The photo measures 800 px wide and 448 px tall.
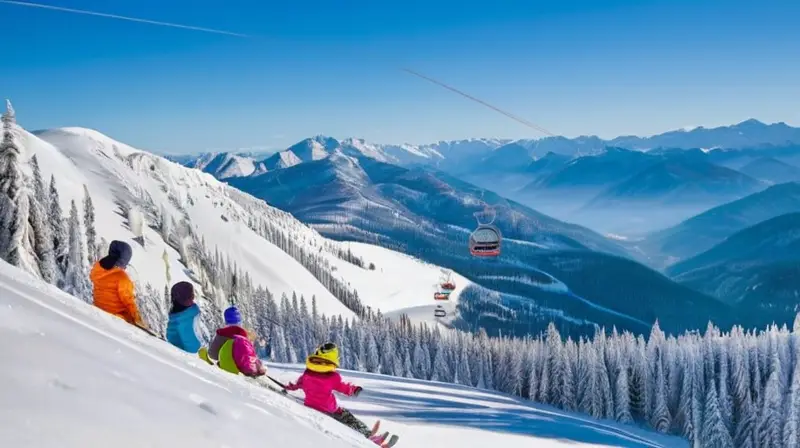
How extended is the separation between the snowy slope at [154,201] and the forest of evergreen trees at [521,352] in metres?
4.09

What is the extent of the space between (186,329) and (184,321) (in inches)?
6.7

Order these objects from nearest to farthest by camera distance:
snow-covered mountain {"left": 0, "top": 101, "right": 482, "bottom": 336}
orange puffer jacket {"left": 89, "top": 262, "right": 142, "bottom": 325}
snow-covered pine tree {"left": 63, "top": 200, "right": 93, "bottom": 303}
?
orange puffer jacket {"left": 89, "top": 262, "right": 142, "bottom": 325}, snow-covered pine tree {"left": 63, "top": 200, "right": 93, "bottom": 303}, snow-covered mountain {"left": 0, "top": 101, "right": 482, "bottom": 336}

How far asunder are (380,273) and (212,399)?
188m

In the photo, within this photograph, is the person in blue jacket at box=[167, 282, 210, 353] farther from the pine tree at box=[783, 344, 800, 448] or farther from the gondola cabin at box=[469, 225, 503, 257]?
the pine tree at box=[783, 344, 800, 448]

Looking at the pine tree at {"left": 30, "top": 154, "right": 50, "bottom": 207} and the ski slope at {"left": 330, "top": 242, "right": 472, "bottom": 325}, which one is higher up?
the pine tree at {"left": 30, "top": 154, "right": 50, "bottom": 207}

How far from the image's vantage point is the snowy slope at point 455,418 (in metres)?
20.9

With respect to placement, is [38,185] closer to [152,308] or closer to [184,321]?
[152,308]

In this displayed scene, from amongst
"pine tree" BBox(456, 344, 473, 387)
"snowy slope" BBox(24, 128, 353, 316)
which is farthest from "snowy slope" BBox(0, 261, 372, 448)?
"pine tree" BBox(456, 344, 473, 387)

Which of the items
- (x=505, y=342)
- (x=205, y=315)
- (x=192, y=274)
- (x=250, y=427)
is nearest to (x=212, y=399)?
(x=250, y=427)

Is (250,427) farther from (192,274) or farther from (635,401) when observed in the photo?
(192,274)

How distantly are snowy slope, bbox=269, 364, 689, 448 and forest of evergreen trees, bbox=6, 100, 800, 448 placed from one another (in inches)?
216

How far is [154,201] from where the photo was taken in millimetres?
94250

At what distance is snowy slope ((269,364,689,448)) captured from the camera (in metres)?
20.9

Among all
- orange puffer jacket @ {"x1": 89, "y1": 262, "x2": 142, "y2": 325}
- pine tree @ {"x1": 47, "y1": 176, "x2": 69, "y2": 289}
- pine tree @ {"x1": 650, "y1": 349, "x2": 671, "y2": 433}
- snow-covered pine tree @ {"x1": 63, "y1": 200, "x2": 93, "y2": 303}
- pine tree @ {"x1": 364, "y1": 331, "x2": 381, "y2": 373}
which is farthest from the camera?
pine tree @ {"x1": 364, "y1": 331, "x2": 381, "y2": 373}
